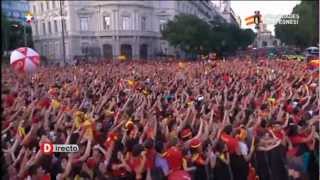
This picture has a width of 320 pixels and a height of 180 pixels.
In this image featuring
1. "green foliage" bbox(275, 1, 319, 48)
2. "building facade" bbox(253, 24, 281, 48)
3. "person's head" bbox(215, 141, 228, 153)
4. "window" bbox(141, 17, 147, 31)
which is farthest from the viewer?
"window" bbox(141, 17, 147, 31)

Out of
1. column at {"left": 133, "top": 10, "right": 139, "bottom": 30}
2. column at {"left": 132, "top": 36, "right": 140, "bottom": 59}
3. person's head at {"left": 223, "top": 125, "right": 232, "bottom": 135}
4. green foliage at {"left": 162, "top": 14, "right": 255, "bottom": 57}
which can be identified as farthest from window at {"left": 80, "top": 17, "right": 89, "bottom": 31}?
person's head at {"left": 223, "top": 125, "right": 232, "bottom": 135}

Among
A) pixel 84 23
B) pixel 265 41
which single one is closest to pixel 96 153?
pixel 84 23

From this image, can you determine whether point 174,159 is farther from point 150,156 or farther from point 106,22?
point 106,22

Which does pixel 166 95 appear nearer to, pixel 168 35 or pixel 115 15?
pixel 168 35

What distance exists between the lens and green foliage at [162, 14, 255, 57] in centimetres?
6322

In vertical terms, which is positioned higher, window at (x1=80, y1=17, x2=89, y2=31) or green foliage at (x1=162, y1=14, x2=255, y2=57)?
window at (x1=80, y1=17, x2=89, y2=31)

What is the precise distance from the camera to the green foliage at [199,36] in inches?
2489

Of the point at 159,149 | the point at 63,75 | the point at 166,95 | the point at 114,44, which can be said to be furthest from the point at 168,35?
the point at 159,149

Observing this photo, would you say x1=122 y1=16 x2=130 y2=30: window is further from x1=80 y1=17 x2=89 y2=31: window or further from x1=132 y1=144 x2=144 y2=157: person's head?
x1=132 y1=144 x2=144 y2=157: person's head

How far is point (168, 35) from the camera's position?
66375 millimetres

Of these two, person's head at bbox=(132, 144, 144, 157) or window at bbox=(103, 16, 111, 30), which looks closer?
person's head at bbox=(132, 144, 144, 157)

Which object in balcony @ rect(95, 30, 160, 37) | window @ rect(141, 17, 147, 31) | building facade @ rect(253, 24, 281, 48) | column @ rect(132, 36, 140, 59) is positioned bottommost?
column @ rect(132, 36, 140, 59)

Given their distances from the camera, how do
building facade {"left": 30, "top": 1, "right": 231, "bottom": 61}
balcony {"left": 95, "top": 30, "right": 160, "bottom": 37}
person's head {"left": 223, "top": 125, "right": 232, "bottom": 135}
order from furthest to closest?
balcony {"left": 95, "top": 30, "right": 160, "bottom": 37} → building facade {"left": 30, "top": 1, "right": 231, "bottom": 61} → person's head {"left": 223, "top": 125, "right": 232, "bottom": 135}

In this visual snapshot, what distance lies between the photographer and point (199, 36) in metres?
63.2
